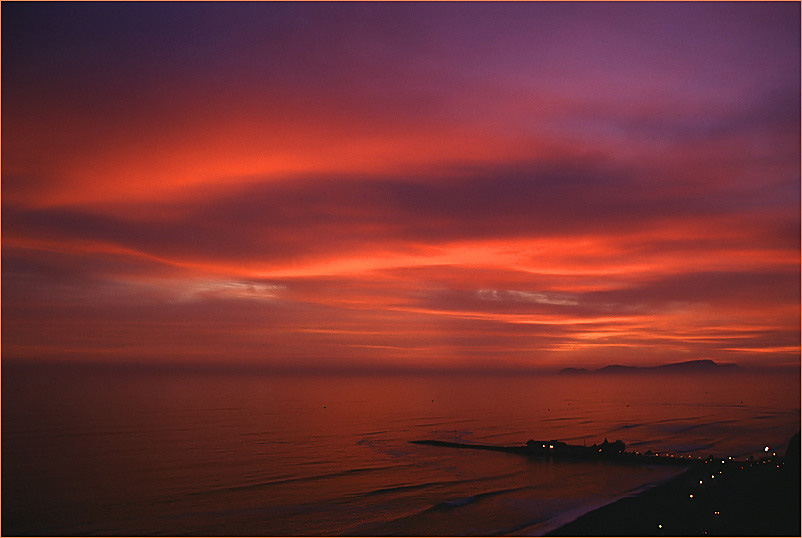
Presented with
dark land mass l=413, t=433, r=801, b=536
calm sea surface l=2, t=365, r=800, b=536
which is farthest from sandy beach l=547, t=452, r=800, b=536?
calm sea surface l=2, t=365, r=800, b=536

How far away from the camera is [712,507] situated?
34406mm

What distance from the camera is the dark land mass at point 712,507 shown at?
1197 inches

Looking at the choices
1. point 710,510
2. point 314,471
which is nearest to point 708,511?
point 710,510

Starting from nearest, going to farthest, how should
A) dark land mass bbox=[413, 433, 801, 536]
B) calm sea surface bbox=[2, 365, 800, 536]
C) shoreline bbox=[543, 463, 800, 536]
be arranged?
shoreline bbox=[543, 463, 800, 536]
dark land mass bbox=[413, 433, 801, 536]
calm sea surface bbox=[2, 365, 800, 536]

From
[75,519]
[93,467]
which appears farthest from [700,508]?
[93,467]

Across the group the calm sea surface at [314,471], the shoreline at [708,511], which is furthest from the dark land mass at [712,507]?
the calm sea surface at [314,471]

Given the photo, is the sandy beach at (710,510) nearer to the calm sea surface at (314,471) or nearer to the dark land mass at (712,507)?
the dark land mass at (712,507)

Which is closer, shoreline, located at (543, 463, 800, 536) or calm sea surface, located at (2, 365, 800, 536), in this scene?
shoreline, located at (543, 463, 800, 536)

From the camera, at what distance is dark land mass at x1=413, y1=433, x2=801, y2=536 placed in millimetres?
30406

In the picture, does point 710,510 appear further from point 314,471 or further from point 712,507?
point 314,471

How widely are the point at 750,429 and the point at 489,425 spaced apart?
36.3m

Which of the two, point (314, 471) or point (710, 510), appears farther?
point (314, 471)

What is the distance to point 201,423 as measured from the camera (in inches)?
3647

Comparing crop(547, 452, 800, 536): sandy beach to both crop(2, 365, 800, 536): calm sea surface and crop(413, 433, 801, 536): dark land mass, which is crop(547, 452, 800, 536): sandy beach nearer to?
crop(413, 433, 801, 536): dark land mass
